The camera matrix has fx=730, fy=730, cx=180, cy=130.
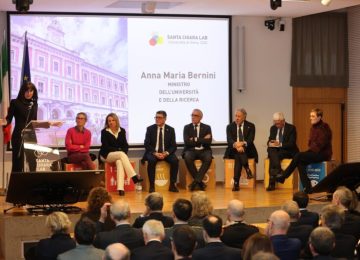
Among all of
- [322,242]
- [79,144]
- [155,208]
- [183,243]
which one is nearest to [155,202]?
[155,208]

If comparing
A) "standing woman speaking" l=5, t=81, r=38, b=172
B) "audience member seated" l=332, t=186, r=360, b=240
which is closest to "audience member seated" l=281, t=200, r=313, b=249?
"audience member seated" l=332, t=186, r=360, b=240

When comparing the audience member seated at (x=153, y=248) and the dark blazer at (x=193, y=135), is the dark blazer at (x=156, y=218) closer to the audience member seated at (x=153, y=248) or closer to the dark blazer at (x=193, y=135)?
the audience member seated at (x=153, y=248)

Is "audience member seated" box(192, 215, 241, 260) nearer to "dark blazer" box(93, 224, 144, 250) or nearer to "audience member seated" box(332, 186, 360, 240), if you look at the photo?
"dark blazer" box(93, 224, 144, 250)

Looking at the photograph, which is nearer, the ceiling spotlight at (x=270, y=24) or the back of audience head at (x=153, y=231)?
the back of audience head at (x=153, y=231)

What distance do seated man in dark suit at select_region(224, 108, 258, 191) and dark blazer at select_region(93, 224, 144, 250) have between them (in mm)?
5420

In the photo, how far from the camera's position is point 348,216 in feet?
21.3

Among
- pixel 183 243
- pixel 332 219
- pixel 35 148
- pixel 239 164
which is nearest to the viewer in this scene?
pixel 183 243

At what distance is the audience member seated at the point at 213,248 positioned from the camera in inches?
198

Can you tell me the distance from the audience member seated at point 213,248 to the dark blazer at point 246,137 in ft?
20.3

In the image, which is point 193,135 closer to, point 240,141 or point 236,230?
point 240,141

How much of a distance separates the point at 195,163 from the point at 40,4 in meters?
3.37

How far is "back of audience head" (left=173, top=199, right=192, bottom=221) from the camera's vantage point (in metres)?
6.01

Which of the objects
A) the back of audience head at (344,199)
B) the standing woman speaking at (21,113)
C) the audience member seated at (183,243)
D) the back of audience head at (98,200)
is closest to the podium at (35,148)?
the standing woman speaking at (21,113)

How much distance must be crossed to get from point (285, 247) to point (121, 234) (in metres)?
1.34
